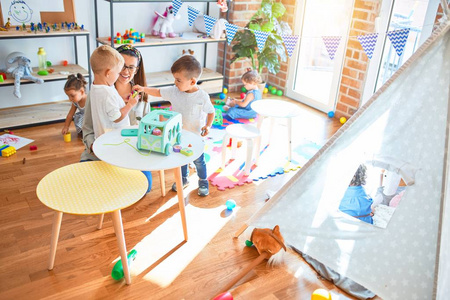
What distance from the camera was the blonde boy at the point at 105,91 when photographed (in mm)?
2232

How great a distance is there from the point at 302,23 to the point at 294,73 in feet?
1.68

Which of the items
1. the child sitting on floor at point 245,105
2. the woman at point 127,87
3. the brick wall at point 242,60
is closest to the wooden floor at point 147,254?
the woman at point 127,87

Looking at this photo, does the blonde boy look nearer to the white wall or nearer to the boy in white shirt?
the boy in white shirt

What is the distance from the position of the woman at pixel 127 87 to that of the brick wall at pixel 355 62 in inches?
78.7

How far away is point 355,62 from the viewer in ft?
12.7

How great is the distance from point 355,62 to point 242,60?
4.20ft

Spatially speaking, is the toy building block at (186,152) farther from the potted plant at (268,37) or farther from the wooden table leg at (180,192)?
the potted plant at (268,37)

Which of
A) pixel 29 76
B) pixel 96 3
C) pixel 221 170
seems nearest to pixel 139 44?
pixel 96 3

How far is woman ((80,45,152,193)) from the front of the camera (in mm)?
2410

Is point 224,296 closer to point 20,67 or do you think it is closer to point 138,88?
point 138,88

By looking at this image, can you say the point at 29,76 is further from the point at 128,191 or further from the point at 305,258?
the point at 305,258

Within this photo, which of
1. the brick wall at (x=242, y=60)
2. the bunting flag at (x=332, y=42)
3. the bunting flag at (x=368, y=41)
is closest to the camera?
the bunting flag at (x=368, y=41)

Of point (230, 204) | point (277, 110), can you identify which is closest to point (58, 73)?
point (277, 110)

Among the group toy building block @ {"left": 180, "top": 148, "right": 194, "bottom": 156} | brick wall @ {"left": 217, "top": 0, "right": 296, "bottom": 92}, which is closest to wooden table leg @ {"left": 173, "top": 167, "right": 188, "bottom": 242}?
toy building block @ {"left": 180, "top": 148, "right": 194, "bottom": 156}
